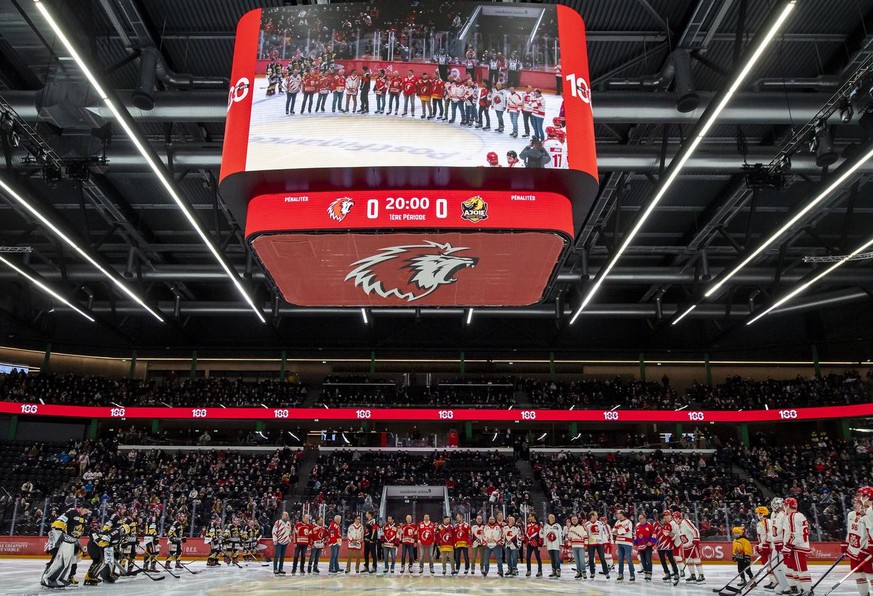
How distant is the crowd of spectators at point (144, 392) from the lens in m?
34.5

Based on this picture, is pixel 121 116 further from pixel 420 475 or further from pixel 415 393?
pixel 415 393

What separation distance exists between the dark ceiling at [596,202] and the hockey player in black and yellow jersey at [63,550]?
26.3 feet

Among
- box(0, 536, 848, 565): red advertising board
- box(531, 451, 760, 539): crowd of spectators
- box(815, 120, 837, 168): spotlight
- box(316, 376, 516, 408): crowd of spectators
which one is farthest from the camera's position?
box(316, 376, 516, 408): crowd of spectators

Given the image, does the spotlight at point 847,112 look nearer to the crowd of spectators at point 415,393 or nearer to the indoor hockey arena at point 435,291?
the indoor hockey arena at point 435,291

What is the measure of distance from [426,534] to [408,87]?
40.1 ft

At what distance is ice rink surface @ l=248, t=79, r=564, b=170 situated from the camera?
885 cm

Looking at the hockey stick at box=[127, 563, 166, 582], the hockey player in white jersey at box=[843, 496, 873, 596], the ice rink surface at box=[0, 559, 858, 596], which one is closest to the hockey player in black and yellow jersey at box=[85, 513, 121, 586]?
the ice rink surface at box=[0, 559, 858, 596]

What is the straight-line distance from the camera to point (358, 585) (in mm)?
12977

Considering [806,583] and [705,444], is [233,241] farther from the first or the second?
[705,444]

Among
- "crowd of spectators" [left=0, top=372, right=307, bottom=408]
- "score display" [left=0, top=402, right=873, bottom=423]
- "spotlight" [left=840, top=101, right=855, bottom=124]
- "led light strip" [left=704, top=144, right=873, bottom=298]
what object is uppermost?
"spotlight" [left=840, top=101, right=855, bottom=124]

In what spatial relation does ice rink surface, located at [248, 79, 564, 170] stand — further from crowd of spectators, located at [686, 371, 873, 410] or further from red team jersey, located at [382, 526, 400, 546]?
crowd of spectators, located at [686, 371, 873, 410]

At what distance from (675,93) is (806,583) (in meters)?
9.21

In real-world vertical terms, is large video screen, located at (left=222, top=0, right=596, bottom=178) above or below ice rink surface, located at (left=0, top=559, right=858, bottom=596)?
above

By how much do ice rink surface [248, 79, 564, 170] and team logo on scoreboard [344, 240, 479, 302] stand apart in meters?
1.28
